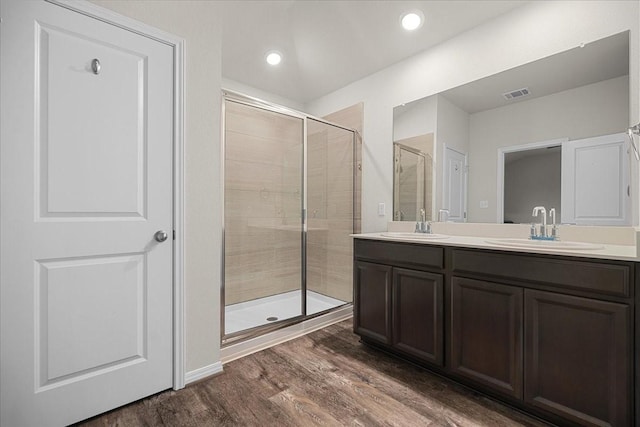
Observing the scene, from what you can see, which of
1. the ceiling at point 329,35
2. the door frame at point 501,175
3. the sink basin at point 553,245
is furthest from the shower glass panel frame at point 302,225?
the sink basin at point 553,245

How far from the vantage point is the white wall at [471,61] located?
167 cm

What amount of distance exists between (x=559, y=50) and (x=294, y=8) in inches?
79.7

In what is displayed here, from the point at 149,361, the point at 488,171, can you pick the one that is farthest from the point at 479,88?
the point at 149,361

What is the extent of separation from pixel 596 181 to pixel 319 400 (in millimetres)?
1983

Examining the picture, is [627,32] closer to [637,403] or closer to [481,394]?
[637,403]

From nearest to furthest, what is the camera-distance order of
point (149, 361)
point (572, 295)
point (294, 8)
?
point (572, 295) → point (149, 361) → point (294, 8)

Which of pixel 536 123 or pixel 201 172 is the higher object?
pixel 536 123

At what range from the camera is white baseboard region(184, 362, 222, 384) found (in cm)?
177

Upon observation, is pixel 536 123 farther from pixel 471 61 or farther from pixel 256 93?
pixel 256 93

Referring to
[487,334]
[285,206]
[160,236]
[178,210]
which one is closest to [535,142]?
[487,334]

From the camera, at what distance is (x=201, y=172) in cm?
183

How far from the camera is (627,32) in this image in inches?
63.6

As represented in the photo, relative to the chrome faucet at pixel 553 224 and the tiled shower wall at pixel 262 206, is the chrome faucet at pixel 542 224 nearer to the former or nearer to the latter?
the chrome faucet at pixel 553 224

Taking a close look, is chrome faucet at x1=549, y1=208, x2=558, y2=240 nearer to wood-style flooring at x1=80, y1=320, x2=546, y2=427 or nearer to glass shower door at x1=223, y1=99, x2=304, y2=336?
wood-style flooring at x1=80, y1=320, x2=546, y2=427
